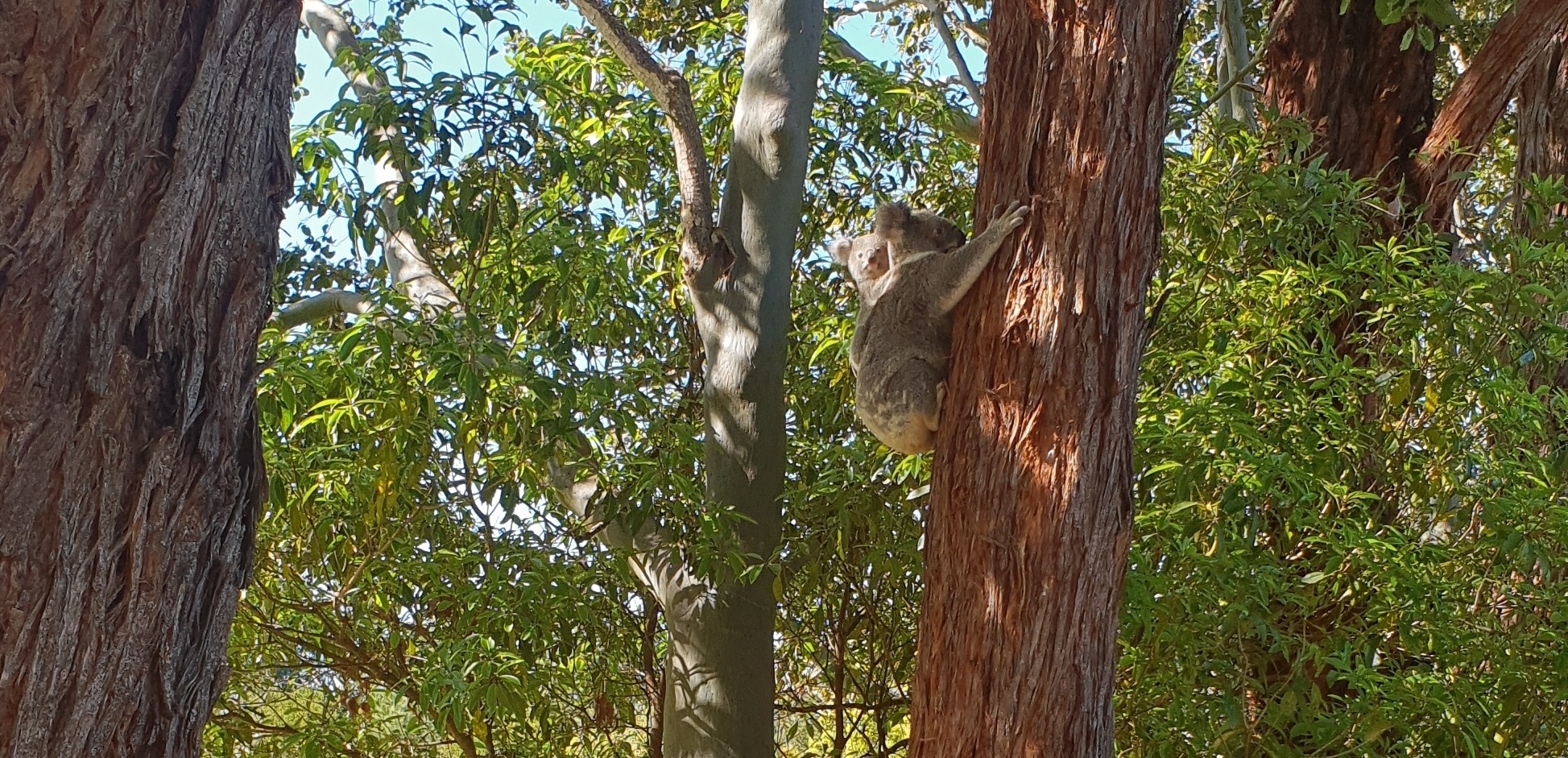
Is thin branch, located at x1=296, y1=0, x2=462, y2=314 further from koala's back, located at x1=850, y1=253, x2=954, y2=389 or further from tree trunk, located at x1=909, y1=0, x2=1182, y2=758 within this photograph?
tree trunk, located at x1=909, y1=0, x2=1182, y2=758

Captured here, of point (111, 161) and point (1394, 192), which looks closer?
point (111, 161)

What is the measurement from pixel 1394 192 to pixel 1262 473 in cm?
199

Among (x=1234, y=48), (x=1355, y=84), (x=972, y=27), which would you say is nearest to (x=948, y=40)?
(x=972, y=27)

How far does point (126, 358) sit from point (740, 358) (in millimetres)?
2356

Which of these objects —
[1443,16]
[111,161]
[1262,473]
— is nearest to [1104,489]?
[1262,473]

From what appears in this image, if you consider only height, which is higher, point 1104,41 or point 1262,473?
point 1104,41

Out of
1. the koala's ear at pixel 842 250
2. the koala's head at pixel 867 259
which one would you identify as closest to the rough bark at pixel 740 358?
the koala's ear at pixel 842 250

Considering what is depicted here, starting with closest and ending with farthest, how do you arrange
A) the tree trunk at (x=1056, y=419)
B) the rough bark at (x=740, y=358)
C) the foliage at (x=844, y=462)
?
the tree trunk at (x=1056, y=419) < the foliage at (x=844, y=462) < the rough bark at (x=740, y=358)

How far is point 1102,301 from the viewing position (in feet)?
7.56

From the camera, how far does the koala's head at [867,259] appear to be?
339 cm

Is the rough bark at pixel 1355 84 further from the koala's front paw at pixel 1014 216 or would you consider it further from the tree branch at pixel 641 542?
the tree branch at pixel 641 542

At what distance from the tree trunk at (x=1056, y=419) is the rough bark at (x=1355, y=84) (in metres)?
2.25

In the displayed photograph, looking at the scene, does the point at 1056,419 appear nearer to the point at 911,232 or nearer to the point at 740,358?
the point at 911,232

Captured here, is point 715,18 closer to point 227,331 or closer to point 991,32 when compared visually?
point 991,32
